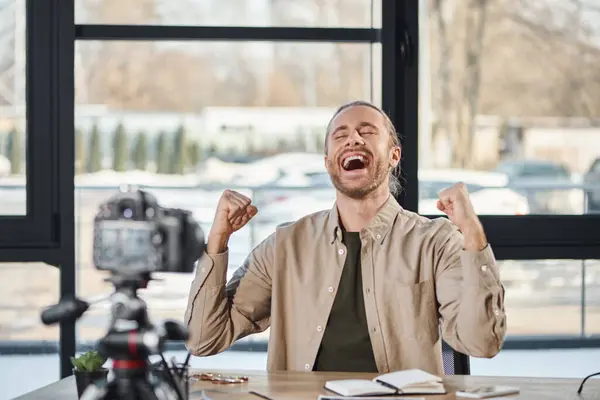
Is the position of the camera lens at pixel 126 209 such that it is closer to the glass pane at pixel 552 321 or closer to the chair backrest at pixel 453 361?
the chair backrest at pixel 453 361

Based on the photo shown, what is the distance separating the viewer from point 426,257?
8.59 feet

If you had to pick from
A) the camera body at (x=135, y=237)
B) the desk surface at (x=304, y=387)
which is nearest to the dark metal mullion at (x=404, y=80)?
the desk surface at (x=304, y=387)

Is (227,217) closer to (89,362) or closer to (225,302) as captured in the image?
(225,302)

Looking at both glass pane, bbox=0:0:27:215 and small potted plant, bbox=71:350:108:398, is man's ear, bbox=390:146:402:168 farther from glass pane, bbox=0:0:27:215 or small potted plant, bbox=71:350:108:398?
glass pane, bbox=0:0:27:215

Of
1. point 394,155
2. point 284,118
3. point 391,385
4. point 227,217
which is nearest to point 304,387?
point 391,385

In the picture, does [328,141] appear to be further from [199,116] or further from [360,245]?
[199,116]

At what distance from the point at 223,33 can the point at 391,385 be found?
76.4 inches

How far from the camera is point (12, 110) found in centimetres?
364

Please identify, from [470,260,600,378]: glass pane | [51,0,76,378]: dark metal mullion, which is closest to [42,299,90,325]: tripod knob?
[51,0,76,378]: dark metal mullion

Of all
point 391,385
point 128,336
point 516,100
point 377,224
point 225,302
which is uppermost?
point 516,100

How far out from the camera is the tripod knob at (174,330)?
1.28 metres

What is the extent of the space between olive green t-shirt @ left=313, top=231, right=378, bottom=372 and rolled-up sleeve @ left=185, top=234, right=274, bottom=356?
9.1 inches

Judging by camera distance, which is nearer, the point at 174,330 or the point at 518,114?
the point at 174,330

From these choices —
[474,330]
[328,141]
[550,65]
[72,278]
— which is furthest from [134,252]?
[550,65]
